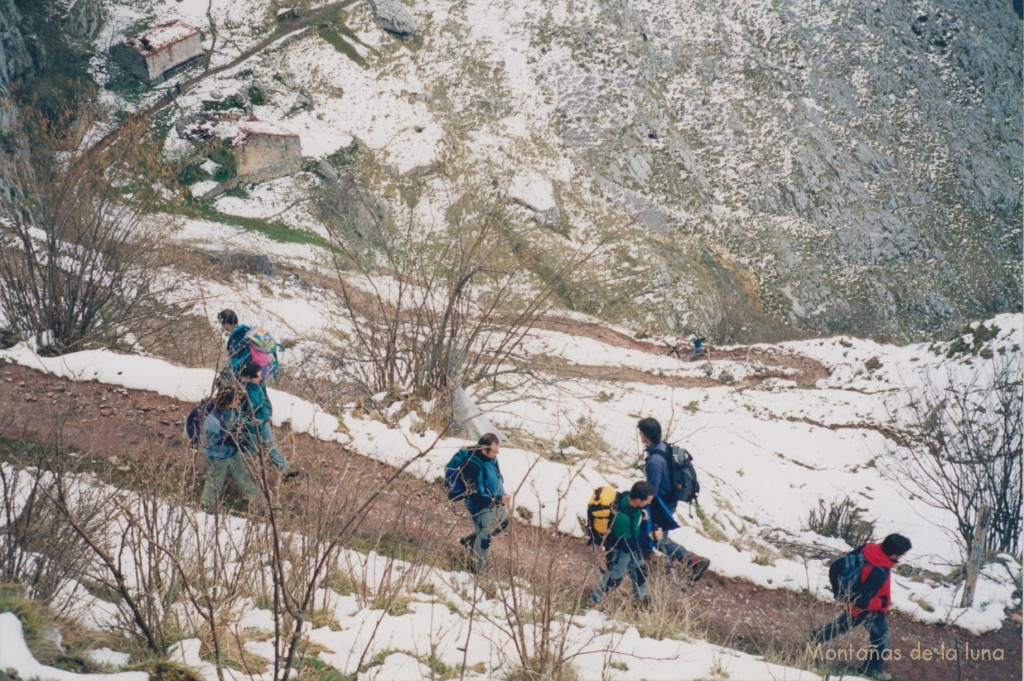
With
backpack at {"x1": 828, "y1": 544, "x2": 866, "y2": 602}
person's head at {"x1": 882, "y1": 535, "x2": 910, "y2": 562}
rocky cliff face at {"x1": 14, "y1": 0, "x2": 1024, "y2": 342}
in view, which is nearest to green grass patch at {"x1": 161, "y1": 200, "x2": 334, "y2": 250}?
rocky cliff face at {"x1": 14, "y1": 0, "x2": 1024, "y2": 342}

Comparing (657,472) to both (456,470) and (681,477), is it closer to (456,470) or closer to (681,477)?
(681,477)

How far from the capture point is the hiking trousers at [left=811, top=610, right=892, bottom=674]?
511 cm

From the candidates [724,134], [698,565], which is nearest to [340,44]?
[724,134]

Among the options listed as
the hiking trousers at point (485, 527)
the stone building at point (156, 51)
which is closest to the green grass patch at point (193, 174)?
the stone building at point (156, 51)

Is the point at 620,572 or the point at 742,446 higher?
the point at 742,446

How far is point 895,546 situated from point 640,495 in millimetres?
2075

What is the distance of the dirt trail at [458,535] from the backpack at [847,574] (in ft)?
1.10

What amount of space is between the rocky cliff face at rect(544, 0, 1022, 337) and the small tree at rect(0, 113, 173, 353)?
24.2m

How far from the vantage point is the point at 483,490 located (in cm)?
525

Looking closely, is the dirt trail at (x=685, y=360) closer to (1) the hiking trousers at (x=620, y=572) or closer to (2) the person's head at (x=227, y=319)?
(2) the person's head at (x=227, y=319)

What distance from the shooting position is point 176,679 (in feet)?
9.25

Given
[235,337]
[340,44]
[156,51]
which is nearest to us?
[235,337]

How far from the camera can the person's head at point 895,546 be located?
16.1 ft

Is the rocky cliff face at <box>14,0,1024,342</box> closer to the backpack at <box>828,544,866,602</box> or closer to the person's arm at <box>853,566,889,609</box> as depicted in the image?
the backpack at <box>828,544,866,602</box>
